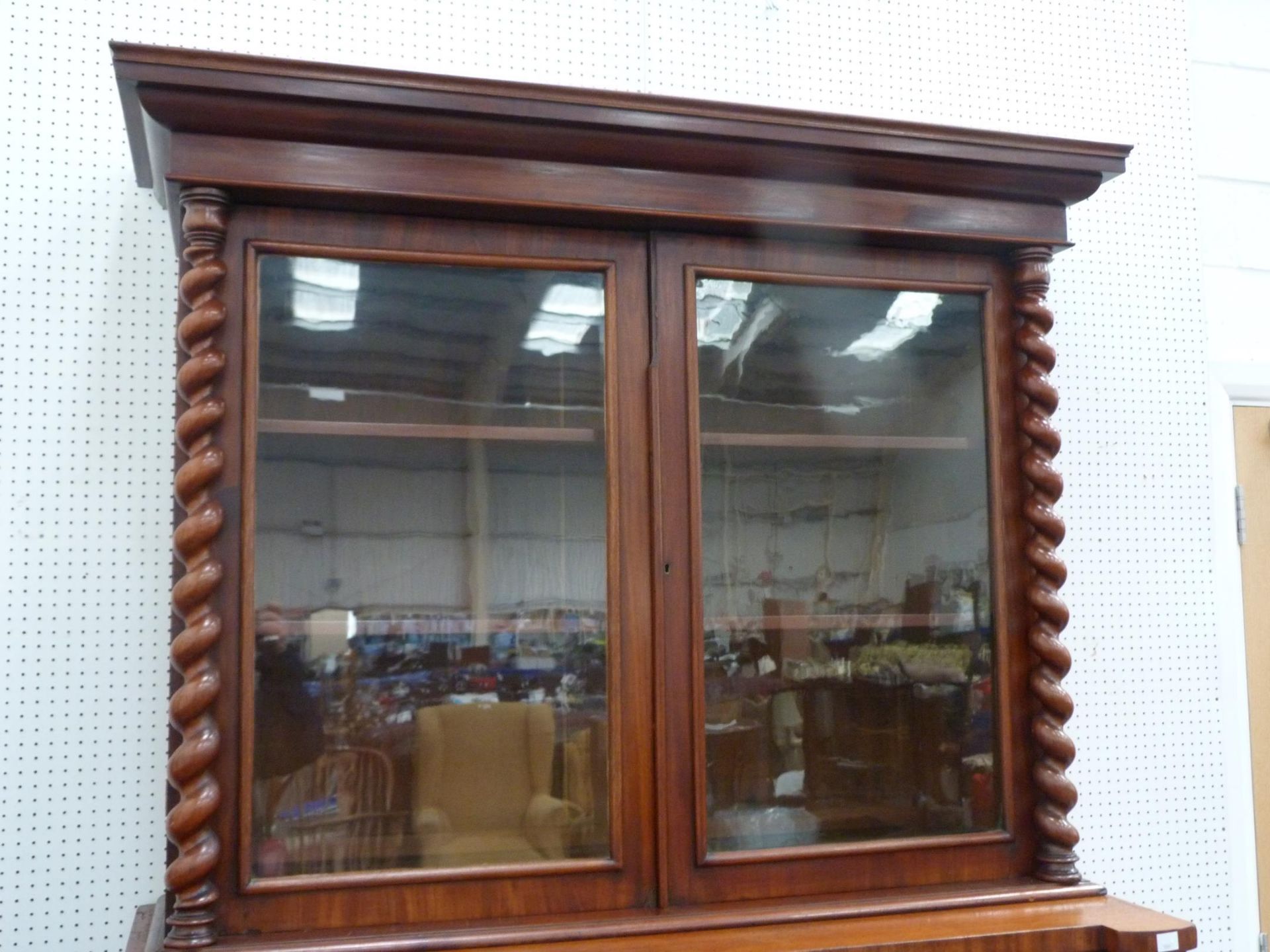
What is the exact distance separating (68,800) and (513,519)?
2.33ft

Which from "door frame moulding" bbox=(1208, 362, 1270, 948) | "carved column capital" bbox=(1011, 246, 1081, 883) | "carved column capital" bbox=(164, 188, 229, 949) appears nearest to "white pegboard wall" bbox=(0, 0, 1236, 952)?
"door frame moulding" bbox=(1208, 362, 1270, 948)

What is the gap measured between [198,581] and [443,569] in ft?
0.91

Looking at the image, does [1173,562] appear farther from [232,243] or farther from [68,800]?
[68,800]

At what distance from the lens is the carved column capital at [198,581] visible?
1.24m

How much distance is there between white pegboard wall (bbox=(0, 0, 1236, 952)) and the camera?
1.57 metres

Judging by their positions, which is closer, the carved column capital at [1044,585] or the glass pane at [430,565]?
the glass pane at [430,565]

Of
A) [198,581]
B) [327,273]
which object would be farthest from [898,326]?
[198,581]

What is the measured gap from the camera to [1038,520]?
1508 mm

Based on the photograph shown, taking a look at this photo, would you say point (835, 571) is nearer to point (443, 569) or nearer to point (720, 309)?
point (720, 309)

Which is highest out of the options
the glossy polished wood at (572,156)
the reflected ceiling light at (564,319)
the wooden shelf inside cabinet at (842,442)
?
the glossy polished wood at (572,156)

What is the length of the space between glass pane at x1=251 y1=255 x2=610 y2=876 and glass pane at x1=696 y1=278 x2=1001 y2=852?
0.16 meters

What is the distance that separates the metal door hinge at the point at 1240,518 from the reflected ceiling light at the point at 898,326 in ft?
2.92

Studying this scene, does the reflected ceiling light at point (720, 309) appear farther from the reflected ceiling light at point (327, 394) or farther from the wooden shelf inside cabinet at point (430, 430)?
the reflected ceiling light at point (327, 394)

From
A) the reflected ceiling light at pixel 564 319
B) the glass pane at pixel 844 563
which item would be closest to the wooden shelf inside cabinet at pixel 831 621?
the glass pane at pixel 844 563
